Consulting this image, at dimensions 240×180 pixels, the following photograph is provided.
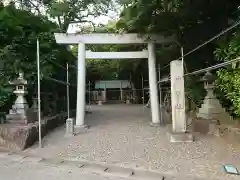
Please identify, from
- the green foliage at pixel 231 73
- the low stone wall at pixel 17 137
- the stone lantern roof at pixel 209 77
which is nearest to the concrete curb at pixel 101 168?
the low stone wall at pixel 17 137

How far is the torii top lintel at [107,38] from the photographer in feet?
34.2

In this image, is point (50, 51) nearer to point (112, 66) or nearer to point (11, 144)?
point (11, 144)

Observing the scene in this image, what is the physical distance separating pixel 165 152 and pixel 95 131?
11.2 feet

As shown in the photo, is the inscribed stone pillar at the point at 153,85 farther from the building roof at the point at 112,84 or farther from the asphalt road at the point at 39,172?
the building roof at the point at 112,84

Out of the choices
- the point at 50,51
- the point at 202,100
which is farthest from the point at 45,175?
the point at 50,51

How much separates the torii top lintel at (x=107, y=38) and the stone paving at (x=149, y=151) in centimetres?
295

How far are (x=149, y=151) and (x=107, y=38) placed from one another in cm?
489

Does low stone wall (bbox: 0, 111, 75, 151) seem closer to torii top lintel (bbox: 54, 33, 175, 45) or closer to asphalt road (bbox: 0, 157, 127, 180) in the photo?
asphalt road (bbox: 0, 157, 127, 180)

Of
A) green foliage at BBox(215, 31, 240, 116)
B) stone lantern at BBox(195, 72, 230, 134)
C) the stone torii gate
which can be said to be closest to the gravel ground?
green foliage at BBox(215, 31, 240, 116)

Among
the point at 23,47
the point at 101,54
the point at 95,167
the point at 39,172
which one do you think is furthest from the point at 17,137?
the point at 101,54

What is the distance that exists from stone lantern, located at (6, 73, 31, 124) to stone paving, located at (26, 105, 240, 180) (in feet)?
2.84

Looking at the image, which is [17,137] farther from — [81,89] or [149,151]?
[81,89]

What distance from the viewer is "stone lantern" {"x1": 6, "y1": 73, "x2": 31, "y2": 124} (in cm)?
868

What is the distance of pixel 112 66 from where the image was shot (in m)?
27.2
